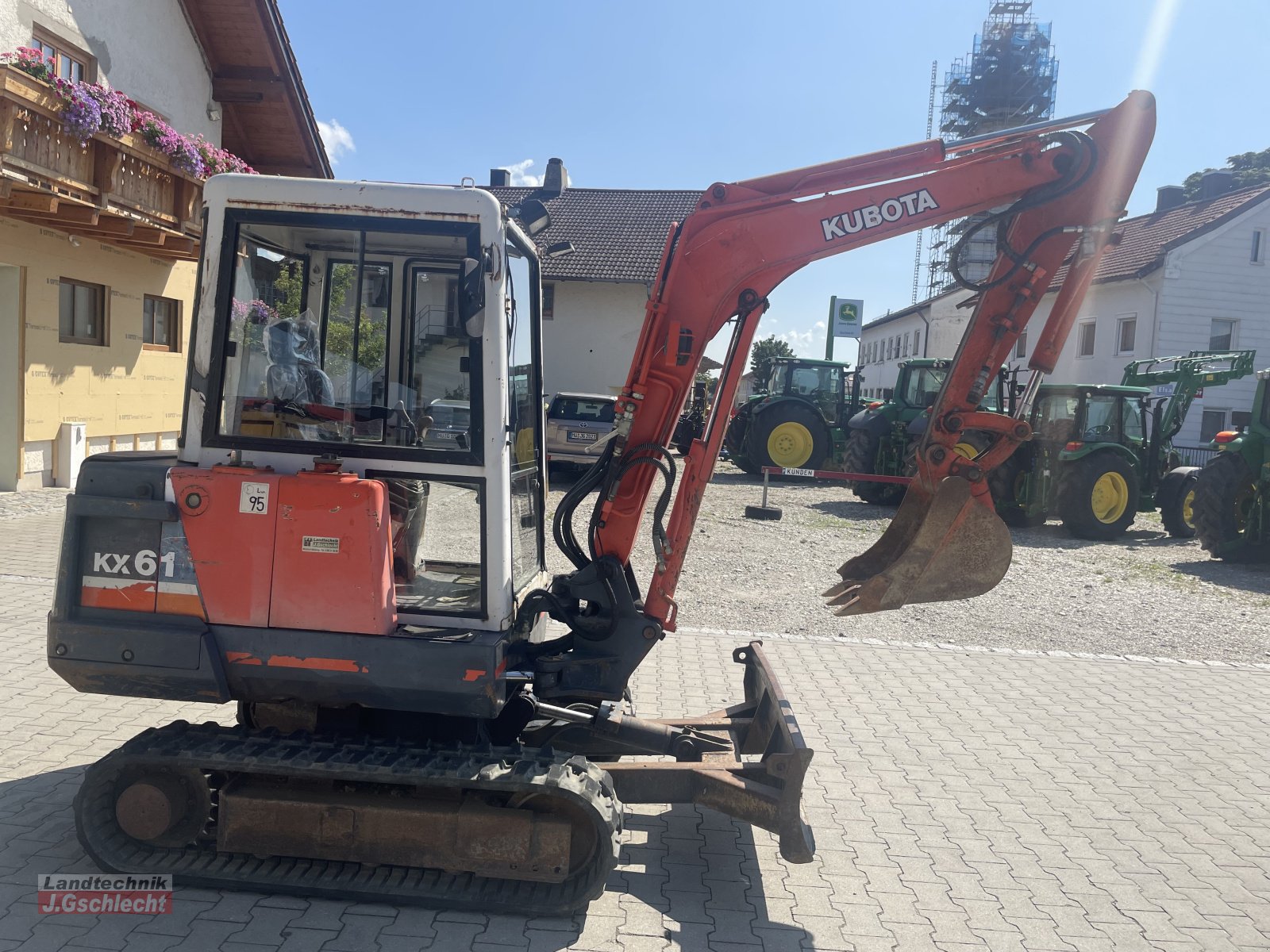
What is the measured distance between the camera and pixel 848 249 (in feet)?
13.8

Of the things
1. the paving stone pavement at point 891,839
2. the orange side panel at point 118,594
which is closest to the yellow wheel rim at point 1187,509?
the paving stone pavement at point 891,839

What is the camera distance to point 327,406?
3.78 metres

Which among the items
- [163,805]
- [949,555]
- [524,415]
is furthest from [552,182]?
[163,805]

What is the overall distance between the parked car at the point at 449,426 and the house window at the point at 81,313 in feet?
35.5

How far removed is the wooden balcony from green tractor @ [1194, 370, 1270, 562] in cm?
1381

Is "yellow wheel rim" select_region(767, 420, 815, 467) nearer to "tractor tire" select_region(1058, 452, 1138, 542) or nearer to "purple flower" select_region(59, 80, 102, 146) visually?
"tractor tire" select_region(1058, 452, 1138, 542)

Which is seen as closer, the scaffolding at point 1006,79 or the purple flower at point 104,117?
the purple flower at point 104,117

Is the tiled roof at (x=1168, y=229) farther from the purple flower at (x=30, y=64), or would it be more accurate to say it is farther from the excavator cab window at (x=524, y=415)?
the excavator cab window at (x=524, y=415)

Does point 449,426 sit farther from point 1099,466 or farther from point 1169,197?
point 1169,197

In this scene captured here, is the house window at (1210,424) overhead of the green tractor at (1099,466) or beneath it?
overhead

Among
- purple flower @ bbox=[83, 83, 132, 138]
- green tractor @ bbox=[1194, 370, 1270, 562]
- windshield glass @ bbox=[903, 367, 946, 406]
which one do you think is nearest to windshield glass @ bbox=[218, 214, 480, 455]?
purple flower @ bbox=[83, 83, 132, 138]

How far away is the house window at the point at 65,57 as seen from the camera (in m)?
11.8

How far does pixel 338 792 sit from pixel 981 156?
12.3 ft

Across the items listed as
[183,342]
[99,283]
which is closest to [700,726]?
[99,283]
